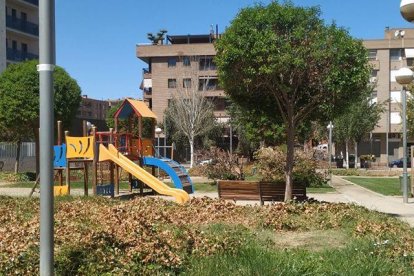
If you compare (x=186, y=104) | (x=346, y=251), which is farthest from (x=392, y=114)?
(x=346, y=251)

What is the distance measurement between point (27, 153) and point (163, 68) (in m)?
37.5

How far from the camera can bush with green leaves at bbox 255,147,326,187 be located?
2350 centimetres

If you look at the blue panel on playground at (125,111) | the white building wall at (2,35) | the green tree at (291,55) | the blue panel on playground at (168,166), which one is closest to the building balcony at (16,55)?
the white building wall at (2,35)

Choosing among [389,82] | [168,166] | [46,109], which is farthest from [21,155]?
[389,82]

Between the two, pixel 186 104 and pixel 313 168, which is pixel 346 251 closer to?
pixel 313 168

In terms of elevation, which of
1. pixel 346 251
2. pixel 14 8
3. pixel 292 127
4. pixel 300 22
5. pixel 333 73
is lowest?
pixel 346 251

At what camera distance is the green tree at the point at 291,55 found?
467 inches

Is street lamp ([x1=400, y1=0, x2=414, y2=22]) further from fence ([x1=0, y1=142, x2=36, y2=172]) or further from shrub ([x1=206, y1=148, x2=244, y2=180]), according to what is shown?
fence ([x1=0, y1=142, x2=36, y2=172])

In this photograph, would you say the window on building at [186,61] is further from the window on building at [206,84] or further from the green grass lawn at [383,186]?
the green grass lawn at [383,186]

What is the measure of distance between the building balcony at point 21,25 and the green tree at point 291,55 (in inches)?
2140

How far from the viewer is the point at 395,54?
246 feet

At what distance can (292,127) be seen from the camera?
13.3 metres

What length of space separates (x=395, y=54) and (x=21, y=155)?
5169cm

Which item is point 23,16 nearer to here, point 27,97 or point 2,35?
point 2,35
